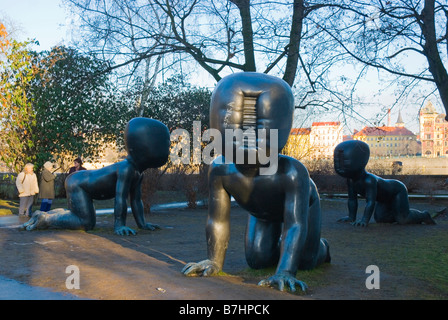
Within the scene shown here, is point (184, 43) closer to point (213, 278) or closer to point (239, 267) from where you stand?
point (239, 267)

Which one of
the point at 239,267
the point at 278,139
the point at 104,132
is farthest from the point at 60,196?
the point at 278,139

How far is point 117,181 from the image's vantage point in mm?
9391

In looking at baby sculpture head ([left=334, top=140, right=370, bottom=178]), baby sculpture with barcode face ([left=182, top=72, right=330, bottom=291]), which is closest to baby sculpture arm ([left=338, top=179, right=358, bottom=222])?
baby sculpture head ([left=334, top=140, right=370, bottom=178])

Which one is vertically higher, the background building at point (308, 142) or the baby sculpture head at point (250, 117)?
the background building at point (308, 142)

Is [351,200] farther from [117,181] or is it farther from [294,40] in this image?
[117,181]

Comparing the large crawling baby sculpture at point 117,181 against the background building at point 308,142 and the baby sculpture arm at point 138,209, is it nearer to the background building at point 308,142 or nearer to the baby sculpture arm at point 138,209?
the baby sculpture arm at point 138,209

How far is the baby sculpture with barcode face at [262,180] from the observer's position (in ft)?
14.1

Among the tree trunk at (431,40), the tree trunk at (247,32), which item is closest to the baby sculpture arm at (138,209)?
the tree trunk at (247,32)

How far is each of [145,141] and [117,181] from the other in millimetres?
941

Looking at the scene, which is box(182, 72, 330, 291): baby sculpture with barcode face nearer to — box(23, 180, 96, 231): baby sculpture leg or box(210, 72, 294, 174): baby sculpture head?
box(210, 72, 294, 174): baby sculpture head

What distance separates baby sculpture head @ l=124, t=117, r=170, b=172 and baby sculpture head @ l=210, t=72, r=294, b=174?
506 centimetres
